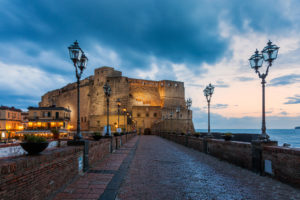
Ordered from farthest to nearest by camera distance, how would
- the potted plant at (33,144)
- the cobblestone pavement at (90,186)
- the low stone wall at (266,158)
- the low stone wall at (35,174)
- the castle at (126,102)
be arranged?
the castle at (126,102)
the low stone wall at (266,158)
the cobblestone pavement at (90,186)
the potted plant at (33,144)
the low stone wall at (35,174)

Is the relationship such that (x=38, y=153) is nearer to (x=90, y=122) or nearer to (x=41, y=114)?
(x=41, y=114)

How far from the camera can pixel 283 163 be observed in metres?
6.43

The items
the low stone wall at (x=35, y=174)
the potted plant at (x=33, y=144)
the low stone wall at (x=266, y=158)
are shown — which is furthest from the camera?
the low stone wall at (x=266, y=158)

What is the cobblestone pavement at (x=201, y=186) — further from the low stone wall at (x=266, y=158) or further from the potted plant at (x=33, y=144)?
the potted plant at (x=33, y=144)

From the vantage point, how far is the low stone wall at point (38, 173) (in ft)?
10.3

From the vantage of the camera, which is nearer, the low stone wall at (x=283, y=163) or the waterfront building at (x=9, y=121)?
the low stone wall at (x=283, y=163)

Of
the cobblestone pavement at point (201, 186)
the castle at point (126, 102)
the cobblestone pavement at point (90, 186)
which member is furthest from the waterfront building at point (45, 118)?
the cobblestone pavement at point (201, 186)

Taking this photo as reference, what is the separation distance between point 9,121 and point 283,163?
59704 mm

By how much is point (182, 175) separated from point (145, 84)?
78.2m

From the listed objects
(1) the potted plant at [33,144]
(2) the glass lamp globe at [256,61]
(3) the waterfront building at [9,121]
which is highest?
(2) the glass lamp globe at [256,61]

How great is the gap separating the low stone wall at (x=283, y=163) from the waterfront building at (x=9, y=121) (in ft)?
171

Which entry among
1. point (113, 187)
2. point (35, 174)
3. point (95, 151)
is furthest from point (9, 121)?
point (35, 174)

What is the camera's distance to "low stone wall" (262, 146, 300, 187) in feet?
19.4

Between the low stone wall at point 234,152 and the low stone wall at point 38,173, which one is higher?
the low stone wall at point 38,173
